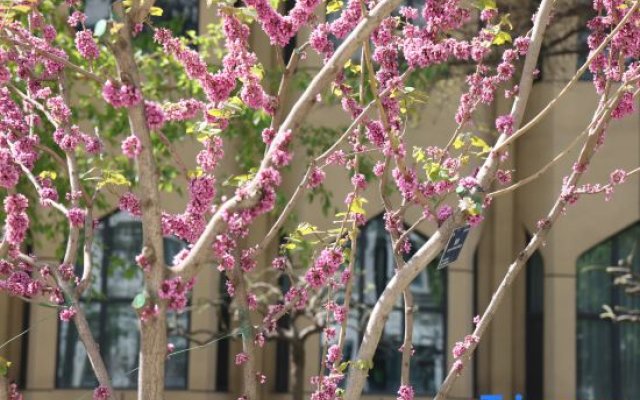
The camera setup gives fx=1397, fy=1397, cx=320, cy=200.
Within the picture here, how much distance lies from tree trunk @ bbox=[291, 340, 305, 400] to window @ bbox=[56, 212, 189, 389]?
170cm

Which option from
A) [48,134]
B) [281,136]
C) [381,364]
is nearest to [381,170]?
[281,136]

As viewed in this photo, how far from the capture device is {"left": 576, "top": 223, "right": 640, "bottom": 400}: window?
57.8 feet

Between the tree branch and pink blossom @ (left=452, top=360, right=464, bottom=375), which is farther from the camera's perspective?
pink blossom @ (left=452, top=360, right=464, bottom=375)

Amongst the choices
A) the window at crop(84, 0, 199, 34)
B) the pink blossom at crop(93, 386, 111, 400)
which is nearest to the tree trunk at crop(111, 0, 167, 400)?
the pink blossom at crop(93, 386, 111, 400)

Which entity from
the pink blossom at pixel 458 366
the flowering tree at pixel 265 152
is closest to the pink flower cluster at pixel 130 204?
the flowering tree at pixel 265 152

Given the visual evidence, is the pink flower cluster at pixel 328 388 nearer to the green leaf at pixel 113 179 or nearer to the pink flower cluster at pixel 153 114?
the green leaf at pixel 113 179

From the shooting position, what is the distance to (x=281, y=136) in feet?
16.4

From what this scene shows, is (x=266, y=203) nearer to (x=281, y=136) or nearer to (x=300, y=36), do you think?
(x=281, y=136)

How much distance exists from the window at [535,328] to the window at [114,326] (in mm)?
4603

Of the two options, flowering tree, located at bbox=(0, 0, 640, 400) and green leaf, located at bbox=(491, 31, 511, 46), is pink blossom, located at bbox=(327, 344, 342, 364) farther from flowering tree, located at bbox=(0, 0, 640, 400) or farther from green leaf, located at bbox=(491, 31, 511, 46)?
green leaf, located at bbox=(491, 31, 511, 46)

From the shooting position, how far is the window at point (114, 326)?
55.1 ft

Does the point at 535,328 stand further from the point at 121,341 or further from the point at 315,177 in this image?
the point at 315,177

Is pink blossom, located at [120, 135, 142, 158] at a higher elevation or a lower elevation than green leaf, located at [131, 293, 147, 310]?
higher

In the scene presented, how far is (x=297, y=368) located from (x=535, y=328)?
13.1 ft
